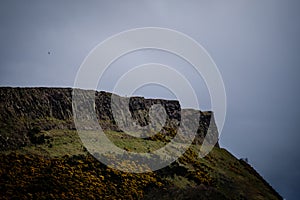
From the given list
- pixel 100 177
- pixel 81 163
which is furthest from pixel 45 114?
pixel 100 177

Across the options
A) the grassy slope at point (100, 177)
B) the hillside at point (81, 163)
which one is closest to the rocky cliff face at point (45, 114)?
the hillside at point (81, 163)

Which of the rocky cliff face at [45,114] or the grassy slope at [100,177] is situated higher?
the rocky cliff face at [45,114]

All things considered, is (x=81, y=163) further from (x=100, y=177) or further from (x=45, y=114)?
(x=45, y=114)

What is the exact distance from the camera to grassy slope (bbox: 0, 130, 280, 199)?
36031 mm

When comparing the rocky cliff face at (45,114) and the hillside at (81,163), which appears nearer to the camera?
the hillside at (81,163)

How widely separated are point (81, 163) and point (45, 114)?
54.0 ft

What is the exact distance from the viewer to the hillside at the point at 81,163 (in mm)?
37000

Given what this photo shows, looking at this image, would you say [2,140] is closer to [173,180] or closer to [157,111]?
[173,180]

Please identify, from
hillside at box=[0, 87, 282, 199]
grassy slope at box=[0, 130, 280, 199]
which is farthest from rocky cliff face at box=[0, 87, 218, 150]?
grassy slope at box=[0, 130, 280, 199]

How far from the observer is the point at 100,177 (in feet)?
134

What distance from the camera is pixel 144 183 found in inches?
1702

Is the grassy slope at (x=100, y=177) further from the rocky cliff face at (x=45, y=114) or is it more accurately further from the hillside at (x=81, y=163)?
the rocky cliff face at (x=45, y=114)

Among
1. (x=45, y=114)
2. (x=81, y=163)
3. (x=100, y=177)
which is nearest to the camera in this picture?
(x=100, y=177)

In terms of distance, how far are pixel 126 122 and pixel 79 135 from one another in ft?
44.4
